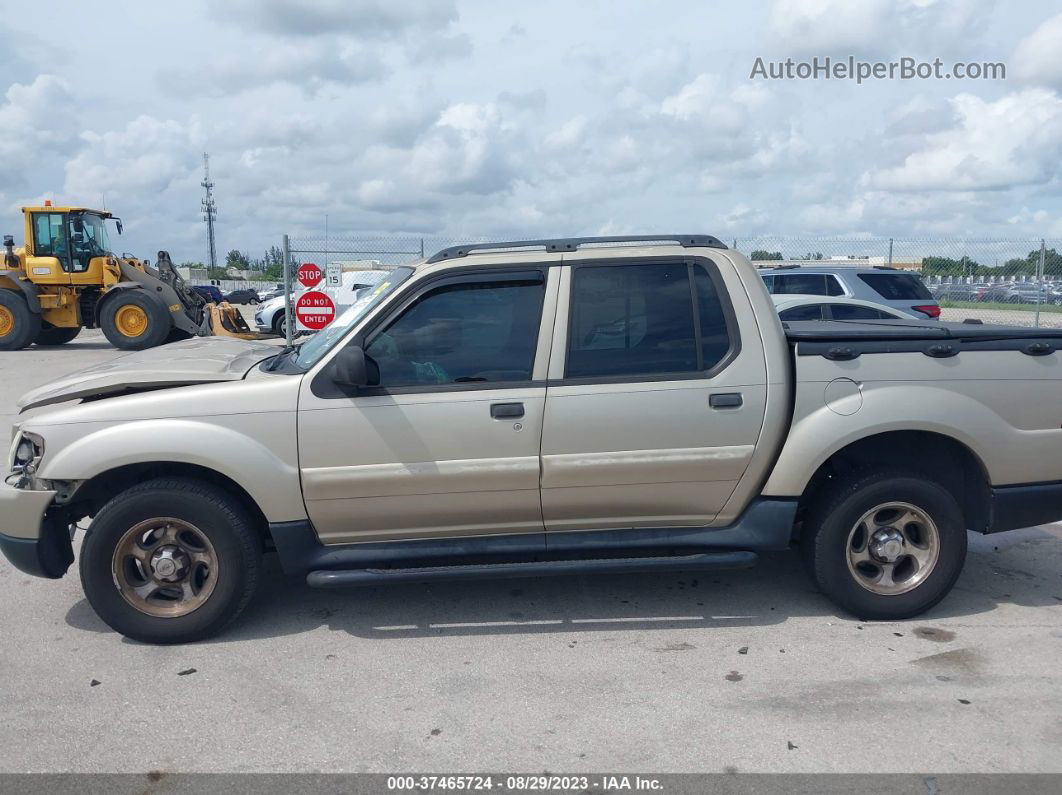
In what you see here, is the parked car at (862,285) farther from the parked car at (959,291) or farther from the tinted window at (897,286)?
the parked car at (959,291)

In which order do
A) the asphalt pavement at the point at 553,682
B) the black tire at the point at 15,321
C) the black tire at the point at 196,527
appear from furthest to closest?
the black tire at the point at 15,321 < the black tire at the point at 196,527 < the asphalt pavement at the point at 553,682

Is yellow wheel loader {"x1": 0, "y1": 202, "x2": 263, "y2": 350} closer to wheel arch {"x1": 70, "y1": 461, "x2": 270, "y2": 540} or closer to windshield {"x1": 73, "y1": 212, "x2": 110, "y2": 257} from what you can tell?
windshield {"x1": 73, "y1": 212, "x2": 110, "y2": 257}

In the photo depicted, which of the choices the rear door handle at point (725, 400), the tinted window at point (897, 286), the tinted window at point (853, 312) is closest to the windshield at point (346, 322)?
the rear door handle at point (725, 400)

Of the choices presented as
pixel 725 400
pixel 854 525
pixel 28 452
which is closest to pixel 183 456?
pixel 28 452

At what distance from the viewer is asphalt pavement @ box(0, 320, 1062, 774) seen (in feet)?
11.6

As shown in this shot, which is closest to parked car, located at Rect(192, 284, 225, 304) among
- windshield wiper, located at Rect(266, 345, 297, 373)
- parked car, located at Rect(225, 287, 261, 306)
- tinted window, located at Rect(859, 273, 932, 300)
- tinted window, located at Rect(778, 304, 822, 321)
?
parked car, located at Rect(225, 287, 261, 306)

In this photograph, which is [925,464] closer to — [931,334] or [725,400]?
[931,334]

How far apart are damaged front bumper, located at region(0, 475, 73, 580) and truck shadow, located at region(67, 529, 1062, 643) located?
0.49 metres

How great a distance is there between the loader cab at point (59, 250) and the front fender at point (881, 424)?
19581 millimetres

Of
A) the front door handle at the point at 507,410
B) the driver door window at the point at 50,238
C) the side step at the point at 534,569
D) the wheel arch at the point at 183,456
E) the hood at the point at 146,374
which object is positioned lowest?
the side step at the point at 534,569

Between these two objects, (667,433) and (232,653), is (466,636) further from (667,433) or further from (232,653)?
(667,433)

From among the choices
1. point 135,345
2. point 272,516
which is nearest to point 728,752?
point 272,516

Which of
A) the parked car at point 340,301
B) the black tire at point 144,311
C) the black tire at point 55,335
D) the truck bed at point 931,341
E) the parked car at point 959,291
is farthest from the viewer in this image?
the black tire at point 55,335

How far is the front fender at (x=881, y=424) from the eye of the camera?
4566 millimetres
